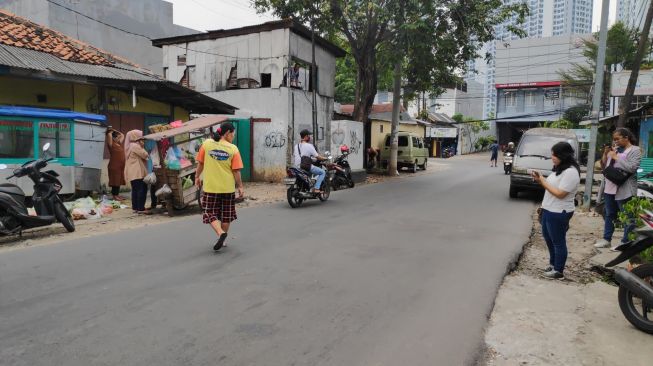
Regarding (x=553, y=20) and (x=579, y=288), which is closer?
(x=579, y=288)

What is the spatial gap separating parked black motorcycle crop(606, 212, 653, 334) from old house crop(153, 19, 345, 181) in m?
13.2

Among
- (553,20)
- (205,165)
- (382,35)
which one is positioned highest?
(553,20)

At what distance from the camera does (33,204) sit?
7.23 metres

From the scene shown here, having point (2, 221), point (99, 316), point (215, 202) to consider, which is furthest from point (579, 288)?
point (2, 221)

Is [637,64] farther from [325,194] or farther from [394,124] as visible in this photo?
[394,124]

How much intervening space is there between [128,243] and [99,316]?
9.68ft

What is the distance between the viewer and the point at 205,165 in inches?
240

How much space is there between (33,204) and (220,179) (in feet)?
11.0

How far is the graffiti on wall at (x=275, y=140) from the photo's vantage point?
16719 mm

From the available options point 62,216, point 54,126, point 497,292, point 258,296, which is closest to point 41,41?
point 54,126

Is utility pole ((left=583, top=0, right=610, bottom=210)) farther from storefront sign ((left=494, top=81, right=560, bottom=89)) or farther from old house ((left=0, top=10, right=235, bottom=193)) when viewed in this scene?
storefront sign ((left=494, top=81, right=560, bottom=89))

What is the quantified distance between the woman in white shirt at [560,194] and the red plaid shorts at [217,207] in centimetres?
371

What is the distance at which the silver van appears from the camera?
40.6 ft

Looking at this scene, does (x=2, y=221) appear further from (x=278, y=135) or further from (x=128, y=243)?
(x=278, y=135)
